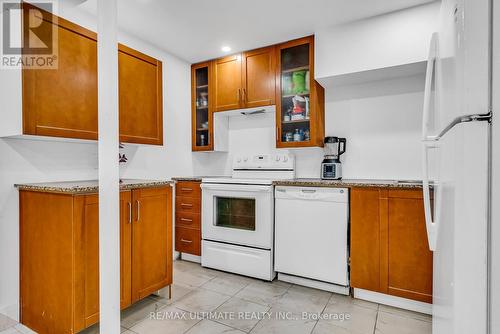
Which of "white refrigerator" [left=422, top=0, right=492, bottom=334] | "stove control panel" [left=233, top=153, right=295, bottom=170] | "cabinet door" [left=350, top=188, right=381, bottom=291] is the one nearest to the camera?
"white refrigerator" [left=422, top=0, right=492, bottom=334]

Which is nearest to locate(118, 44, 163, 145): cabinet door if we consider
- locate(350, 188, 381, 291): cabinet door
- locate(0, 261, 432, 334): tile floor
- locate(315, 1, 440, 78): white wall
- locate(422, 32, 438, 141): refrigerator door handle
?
locate(0, 261, 432, 334): tile floor

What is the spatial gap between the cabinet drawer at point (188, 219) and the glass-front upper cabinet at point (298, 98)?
4.01 ft

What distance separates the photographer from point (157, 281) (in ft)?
6.68

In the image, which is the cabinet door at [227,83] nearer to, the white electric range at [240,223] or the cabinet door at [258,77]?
the cabinet door at [258,77]

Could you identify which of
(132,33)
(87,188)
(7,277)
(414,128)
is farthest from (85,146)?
(414,128)

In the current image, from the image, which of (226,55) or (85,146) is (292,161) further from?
(85,146)

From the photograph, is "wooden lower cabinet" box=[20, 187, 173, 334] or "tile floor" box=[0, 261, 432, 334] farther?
"tile floor" box=[0, 261, 432, 334]

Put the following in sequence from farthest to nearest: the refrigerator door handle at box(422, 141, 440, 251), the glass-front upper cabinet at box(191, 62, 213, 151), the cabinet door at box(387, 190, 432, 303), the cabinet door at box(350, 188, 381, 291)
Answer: the glass-front upper cabinet at box(191, 62, 213, 151), the cabinet door at box(350, 188, 381, 291), the cabinet door at box(387, 190, 432, 303), the refrigerator door handle at box(422, 141, 440, 251)

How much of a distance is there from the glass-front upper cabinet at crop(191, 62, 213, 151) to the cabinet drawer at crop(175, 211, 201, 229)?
0.84m

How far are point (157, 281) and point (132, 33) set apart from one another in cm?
234

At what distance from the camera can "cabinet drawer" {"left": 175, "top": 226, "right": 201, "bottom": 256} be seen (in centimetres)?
287

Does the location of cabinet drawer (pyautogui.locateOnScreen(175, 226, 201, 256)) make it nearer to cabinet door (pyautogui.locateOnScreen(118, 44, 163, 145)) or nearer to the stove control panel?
the stove control panel

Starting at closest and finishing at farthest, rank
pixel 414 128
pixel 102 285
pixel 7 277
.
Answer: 1. pixel 102 285
2. pixel 7 277
3. pixel 414 128

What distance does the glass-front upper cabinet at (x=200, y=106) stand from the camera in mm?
3277
